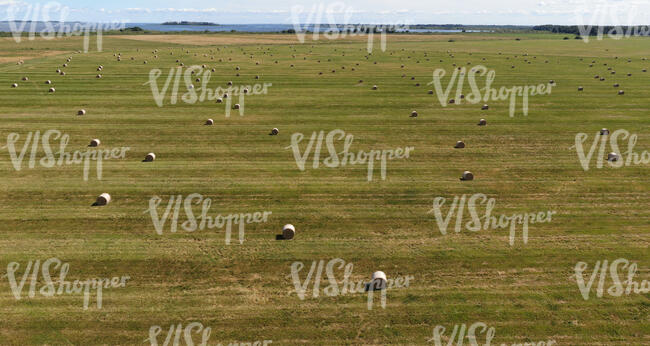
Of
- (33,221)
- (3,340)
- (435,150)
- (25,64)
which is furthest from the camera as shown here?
(25,64)

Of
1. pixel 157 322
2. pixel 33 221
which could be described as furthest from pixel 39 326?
pixel 33 221

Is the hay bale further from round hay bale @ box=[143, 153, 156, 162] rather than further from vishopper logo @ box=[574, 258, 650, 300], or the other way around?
vishopper logo @ box=[574, 258, 650, 300]

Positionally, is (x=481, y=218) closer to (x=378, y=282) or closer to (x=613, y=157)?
(x=378, y=282)

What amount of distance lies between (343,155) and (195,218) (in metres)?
10.5

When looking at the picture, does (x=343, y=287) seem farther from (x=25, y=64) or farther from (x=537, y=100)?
(x=25, y=64)

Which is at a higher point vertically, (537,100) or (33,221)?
(537,100)

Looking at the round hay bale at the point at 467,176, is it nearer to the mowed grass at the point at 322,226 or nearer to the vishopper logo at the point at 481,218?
the mowed grass at the point at 322,226

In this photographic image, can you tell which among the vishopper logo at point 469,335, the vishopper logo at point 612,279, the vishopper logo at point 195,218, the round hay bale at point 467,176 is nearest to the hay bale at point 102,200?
the vishopper logo at point 195,218

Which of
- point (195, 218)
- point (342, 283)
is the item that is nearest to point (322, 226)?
point (342, 283)

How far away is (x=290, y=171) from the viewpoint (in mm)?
22266

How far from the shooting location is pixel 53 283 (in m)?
12.8

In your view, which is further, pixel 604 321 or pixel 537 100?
pixel 537 100

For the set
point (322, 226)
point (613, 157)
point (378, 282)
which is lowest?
point (378, 282)

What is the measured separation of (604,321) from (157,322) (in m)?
12.4
